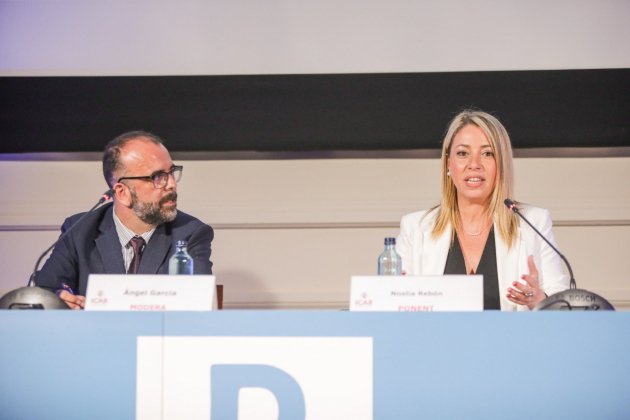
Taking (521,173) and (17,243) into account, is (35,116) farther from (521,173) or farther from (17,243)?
(521,173)

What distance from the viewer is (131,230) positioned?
2848 mm

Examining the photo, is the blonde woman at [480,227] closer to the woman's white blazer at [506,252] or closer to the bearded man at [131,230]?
the woman's white blazer at [506,252]

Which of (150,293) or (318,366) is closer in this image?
(318,366)

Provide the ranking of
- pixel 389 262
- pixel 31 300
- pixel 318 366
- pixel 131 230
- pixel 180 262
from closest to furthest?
pixel 318 366 → pixel 31 300 → pixel 180 262 → pixel 389 262 → pixel 131 230

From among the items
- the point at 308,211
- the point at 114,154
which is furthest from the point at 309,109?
the point at 114,154

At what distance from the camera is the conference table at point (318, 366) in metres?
1.65

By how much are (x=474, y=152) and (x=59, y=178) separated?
214 cm

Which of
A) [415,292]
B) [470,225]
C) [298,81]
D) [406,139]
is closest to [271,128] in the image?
[298,81]

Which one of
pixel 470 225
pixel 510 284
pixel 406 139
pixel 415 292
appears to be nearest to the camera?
pixel 415 292

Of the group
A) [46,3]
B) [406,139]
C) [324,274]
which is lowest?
[324,274]

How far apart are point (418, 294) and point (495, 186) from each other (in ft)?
4.00

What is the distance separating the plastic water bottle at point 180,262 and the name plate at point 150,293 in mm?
563

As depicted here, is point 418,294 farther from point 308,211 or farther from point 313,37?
point 313,37

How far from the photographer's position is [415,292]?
180cm
